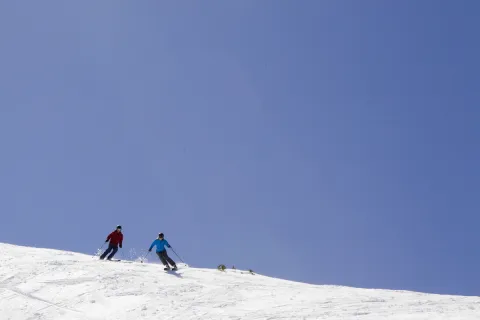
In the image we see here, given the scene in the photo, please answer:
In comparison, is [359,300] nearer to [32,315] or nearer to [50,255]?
[32,315]

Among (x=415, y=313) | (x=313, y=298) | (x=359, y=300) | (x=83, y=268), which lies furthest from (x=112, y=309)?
(x=415, y=313)

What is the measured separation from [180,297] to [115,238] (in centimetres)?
831

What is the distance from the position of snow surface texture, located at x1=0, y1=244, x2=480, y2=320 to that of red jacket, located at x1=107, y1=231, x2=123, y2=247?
262 centimetres

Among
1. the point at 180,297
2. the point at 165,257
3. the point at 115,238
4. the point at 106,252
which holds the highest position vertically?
the point at 115,238

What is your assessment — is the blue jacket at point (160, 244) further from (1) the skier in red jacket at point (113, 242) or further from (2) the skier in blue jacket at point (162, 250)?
(1) the skier in red jacket at point (113, 242)

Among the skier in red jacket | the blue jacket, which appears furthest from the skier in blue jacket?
the skier in red jacket

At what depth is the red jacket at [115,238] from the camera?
24375mm

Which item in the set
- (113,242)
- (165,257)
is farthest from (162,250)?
(113,242)

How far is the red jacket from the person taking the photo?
960 inches

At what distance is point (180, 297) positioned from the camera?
17.1 metres

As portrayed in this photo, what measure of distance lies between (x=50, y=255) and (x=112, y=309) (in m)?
8.89

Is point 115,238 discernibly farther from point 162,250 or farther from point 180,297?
point 180,297

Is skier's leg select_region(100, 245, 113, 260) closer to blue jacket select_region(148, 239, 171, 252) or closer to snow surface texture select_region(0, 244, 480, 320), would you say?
snow surface texture select_region(0, 244, 480, 320)

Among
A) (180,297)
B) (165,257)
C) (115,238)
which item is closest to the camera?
(180,297)
